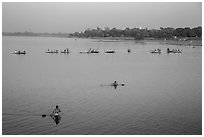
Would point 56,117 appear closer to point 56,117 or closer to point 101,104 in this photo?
point 56,117

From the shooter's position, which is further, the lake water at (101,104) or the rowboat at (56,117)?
the rowboat at (56,117)

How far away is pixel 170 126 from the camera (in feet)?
28.9

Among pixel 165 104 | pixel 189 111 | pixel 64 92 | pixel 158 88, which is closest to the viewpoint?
pixel 189 111

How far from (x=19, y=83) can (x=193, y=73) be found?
10.1m

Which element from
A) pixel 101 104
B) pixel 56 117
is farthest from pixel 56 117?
pixel 101 104

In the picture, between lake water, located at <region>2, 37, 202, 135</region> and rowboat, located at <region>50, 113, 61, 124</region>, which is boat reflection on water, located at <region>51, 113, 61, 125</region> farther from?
lake water, located at <region>2, 37, 202, 135</region>

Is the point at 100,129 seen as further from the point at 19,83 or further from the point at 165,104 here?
the point at 19,83

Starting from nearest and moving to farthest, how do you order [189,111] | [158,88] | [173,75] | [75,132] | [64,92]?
1. [75,132]
2. [189,111]
3. [64,92]
4. [158,88]
5. [173,75]

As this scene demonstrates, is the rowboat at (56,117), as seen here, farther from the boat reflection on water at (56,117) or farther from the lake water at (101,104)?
the lake water at (101,104)

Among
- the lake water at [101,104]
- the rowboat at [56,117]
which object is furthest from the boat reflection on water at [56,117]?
the lake water at [101,104]

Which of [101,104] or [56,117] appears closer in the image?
[56,117]

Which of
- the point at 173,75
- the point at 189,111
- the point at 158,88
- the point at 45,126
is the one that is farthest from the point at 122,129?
the point at 173,75

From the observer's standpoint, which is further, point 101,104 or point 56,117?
point 101,104

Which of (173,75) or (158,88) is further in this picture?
(173,75)
